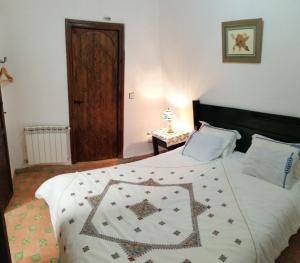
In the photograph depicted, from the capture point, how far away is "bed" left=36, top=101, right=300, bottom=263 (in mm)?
1733

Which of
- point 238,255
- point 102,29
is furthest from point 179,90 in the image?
point 238,255

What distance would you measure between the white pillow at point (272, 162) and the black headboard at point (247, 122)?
164 millimetres

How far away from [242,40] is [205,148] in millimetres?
1268

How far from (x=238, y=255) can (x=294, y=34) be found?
212 centimetres

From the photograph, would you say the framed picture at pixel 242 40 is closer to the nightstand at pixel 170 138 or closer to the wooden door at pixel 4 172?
the nightstand at pixel 170 138

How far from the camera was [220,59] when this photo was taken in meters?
3.41

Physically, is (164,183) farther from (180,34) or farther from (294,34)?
(180,34)

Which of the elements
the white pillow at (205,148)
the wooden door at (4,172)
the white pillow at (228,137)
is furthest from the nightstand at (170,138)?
the wooden door at (4,172)

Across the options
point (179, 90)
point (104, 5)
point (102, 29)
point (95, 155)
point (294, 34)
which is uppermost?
point (104, 5)

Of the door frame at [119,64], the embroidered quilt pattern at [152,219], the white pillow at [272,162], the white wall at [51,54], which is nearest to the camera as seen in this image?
the embroidered quilt pattern at [152,219]

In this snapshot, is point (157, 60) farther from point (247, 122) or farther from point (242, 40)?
point (247, 122)

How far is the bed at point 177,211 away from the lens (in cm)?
173

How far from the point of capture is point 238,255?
1.68 metres

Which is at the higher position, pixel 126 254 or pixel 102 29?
pixel 102 29
